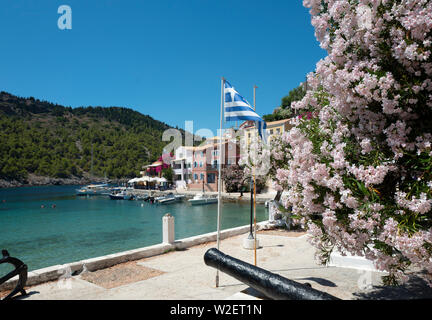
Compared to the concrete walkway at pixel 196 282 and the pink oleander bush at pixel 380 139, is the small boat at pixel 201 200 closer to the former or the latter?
the concrete walkway at pixel 196 282

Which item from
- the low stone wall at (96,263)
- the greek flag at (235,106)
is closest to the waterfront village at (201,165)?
the low stone wall at (96,263)

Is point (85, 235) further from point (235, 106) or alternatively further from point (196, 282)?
point (235, 106)

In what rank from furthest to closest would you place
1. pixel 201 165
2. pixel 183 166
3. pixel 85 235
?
pixel 183 166 < pixel 201 165 < pixel 85 235

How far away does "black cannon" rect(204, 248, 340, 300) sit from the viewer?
3.41 m

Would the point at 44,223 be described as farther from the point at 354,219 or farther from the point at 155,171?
the point at 155,171

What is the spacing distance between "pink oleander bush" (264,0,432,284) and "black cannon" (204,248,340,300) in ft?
2.89

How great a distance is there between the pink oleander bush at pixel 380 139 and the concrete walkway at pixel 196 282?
3.00 metres

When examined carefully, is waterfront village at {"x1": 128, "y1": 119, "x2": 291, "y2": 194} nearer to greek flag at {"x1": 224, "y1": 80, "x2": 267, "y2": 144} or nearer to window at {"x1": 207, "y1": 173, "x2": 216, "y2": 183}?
window at {"x1": 207, "y1": 173, "x2": 216, "y2": 183}

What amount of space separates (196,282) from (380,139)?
5.93m

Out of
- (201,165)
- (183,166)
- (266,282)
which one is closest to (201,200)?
(201,165)

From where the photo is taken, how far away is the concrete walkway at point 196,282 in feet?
23.0

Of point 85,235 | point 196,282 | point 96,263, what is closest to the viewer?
point 196,282

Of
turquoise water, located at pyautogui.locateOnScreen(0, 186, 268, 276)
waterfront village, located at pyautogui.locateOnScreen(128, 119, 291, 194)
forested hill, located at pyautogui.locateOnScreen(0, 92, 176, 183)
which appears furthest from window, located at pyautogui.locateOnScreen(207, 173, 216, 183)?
forested hill, located at pyautogui.locateOnScreen(0, 92, 176, 183)

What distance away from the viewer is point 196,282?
799 centimetres
